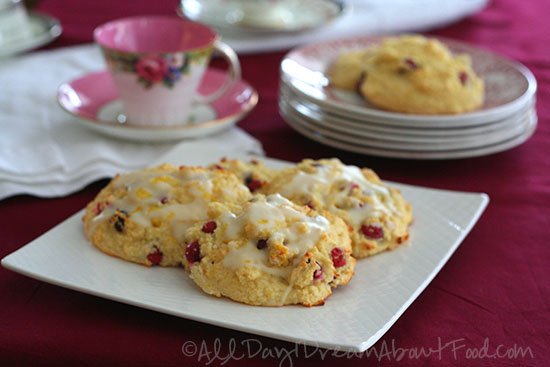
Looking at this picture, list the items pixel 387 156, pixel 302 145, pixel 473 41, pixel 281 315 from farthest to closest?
pixel 473 41 < pixel 302 145 < pixel 387 156 < pixel 281 315

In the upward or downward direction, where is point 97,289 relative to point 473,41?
upward

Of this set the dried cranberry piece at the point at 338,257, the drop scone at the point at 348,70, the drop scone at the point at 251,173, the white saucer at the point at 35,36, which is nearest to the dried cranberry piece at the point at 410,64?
the drop scone at the point at 348,70

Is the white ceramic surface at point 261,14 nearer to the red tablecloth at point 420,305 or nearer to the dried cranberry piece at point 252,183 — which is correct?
the red tablecloth at point 420,305

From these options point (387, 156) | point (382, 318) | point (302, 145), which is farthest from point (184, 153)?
point (382, 318)

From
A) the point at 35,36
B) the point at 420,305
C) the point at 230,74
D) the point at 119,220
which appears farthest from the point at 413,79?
the point at 35,36

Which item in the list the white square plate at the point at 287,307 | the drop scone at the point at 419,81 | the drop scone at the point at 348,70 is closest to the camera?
the white square plate at the point at 287,307

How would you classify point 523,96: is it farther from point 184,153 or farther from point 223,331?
point 223,331

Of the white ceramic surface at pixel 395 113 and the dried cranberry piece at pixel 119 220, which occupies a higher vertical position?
the dried cranberry piece at pixel 119 220
